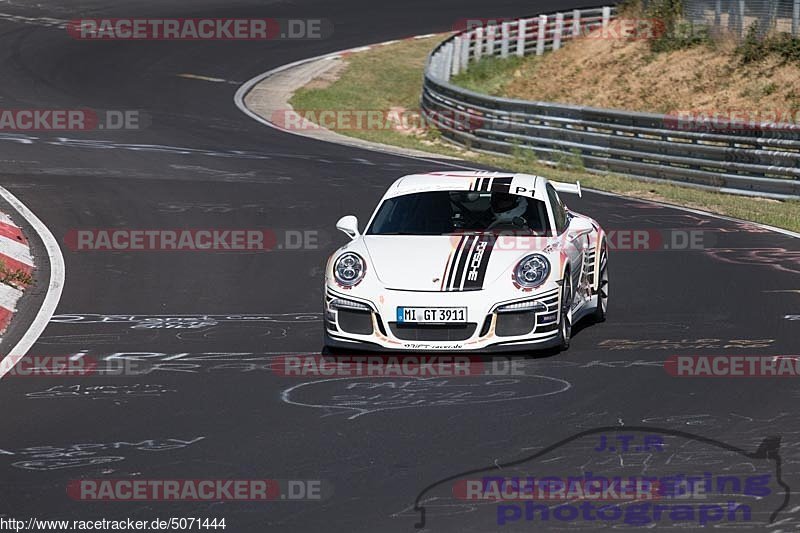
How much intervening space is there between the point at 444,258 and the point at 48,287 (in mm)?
4575

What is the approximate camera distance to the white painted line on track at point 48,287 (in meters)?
10.2

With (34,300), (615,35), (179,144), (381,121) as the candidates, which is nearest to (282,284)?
(34,300)

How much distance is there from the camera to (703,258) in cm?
1429

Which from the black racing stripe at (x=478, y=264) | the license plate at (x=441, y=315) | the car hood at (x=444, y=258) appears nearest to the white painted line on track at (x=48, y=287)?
the car hood at (x=444, y=258)

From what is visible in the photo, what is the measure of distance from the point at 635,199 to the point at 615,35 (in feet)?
50.3

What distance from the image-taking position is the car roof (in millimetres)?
11031

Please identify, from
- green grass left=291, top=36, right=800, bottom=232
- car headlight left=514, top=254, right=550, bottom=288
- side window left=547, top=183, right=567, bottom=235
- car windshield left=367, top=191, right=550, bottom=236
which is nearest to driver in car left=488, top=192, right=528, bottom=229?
car windshield left=367, top=191, right=550, bottom=236

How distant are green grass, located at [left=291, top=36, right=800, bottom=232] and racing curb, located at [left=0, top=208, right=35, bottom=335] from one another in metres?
8.75

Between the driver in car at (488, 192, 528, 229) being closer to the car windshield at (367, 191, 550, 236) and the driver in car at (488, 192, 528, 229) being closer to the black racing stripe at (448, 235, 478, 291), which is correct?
the car windshield at (367, 191, 550, 236)

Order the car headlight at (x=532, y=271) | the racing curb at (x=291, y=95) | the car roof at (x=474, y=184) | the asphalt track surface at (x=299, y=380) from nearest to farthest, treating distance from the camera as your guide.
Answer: the asphalt track surface at (x=299, y=380)
the car headlight at (x=532, y=271)
the car roof at (x=474, y=184)
the racing curb at (x=291, y=95)

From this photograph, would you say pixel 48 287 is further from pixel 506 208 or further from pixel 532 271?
pixel 532 271

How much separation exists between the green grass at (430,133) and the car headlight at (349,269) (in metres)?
7.97

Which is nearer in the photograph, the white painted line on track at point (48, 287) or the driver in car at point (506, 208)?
the white painted line on track at point (48, 287)

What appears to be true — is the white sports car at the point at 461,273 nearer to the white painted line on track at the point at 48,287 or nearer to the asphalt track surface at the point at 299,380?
the asphalt track surface at the point at 299,380
